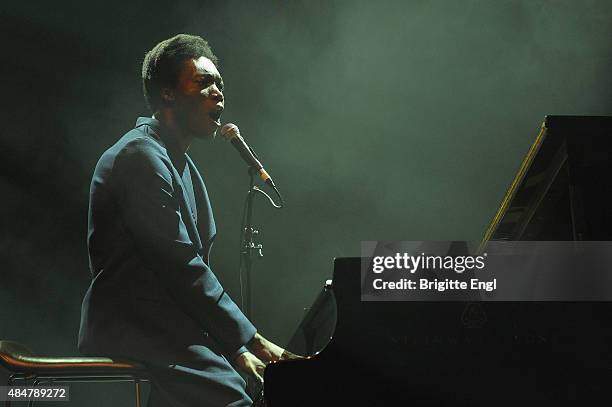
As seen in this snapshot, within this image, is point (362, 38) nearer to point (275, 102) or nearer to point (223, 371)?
point (275, 102)

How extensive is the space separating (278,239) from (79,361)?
161 cm

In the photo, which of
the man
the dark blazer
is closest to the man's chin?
the man

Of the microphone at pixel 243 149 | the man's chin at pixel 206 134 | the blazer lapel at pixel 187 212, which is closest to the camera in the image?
the blazer lapel at pixel 187 212

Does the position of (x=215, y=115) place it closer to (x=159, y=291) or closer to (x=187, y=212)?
(x=187, y=212)

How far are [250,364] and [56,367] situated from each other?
0.61 m

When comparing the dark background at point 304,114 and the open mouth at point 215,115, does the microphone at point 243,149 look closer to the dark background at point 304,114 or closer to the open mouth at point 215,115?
the open mouth at point 215,115

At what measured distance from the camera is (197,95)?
3152mm

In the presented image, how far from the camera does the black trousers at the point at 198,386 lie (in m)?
2.40

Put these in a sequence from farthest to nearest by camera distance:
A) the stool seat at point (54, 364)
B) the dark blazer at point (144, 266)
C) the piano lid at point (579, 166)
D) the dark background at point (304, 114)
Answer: the dark background at point (304, 114), the dark blazer at point (144, 266), the stool seat at point (54, 364), the piano lid at point (579, 166)

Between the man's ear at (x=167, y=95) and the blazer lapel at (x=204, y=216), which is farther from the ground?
the man's ear at (x=167, y=95)

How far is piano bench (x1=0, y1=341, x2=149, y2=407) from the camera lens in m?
2.10

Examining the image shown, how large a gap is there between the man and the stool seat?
13cm

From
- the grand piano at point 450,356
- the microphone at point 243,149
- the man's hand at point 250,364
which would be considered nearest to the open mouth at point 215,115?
the microphone at point 243,149

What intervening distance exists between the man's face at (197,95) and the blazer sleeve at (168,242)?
396 mm
